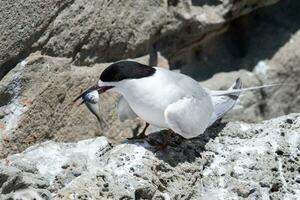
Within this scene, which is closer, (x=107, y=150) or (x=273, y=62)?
(x=107, y=150)

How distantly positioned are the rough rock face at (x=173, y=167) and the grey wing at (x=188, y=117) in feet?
0.43

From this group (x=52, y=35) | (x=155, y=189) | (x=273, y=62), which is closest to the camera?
(x=155, y=189)

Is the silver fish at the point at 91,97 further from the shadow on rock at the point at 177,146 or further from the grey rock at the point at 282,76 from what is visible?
the grey rock at the point at 282,76

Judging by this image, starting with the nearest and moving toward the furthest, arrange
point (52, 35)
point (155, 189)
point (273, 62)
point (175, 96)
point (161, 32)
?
1. point (155, 189)
2. point (175, 96)
3. point (52, 35)
4. point (161, 32)
5. point (273, 62)

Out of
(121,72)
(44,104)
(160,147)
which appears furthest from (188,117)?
(44,104)

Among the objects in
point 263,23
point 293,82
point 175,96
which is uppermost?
point 175,96

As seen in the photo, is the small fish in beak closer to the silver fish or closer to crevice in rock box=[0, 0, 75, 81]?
the silver fish

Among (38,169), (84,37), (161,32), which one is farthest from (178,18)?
(38,169)

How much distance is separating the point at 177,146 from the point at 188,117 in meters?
0.20

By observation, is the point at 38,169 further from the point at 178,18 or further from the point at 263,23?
the point at 263,23

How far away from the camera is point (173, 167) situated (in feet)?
10.8

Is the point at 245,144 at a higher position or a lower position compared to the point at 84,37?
lower

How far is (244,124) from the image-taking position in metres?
3.65

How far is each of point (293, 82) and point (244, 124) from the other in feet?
4.79
